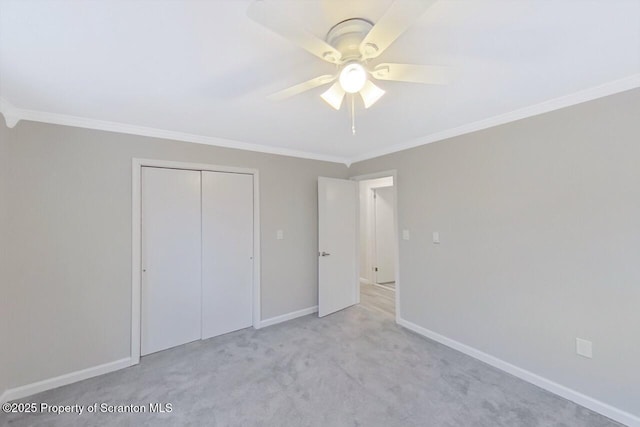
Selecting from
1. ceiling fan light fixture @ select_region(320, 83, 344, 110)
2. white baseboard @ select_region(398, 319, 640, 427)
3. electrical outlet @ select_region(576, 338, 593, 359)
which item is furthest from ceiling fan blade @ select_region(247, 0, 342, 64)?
white baseboard @ select_region(398, 319, 640, 427)

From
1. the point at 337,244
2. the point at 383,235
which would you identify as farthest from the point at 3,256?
the point at 383,235

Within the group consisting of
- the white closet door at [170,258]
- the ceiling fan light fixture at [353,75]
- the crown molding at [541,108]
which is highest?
the crown molding at [541,108]

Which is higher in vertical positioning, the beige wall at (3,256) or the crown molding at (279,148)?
the crown molding at (279,148)

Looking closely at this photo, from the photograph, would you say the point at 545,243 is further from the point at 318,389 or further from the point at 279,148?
the point at 279,148

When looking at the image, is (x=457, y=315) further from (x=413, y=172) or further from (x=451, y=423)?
(x=413, y=172)

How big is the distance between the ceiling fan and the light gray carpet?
2152mm

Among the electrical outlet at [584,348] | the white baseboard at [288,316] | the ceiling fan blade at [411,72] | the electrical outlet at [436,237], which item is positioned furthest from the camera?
the white baseboard at [288,316]

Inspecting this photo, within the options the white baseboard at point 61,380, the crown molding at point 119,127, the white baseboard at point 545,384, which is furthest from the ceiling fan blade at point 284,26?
the white baseboard at point 61,380

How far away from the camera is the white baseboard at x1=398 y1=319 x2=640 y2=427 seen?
1.80m

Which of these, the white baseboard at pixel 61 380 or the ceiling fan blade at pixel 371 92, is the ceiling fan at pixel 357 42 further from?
the white baseboard at pixel 61 380

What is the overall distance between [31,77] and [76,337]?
6.82ft

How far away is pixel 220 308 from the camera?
312cm

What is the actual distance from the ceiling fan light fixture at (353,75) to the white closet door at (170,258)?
226cm

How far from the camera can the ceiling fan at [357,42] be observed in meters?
0.90
